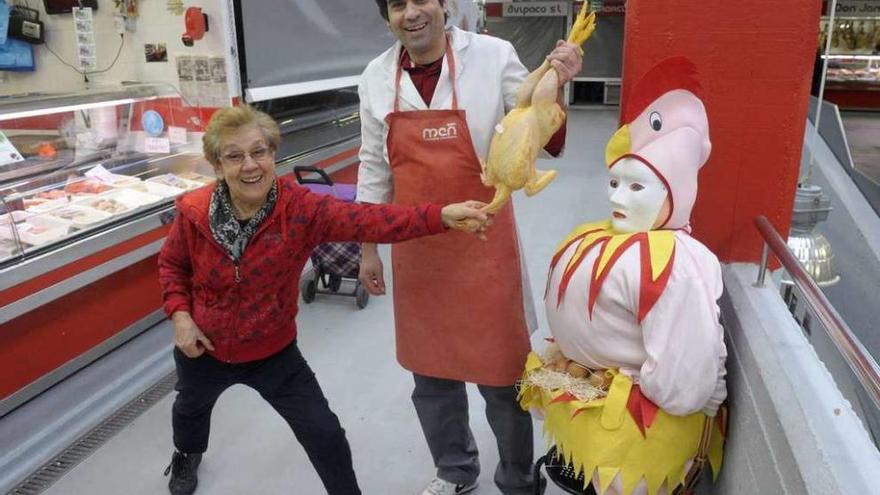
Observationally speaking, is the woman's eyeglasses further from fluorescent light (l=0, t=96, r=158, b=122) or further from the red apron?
fluorescent light (l=0, t=96, r=158, b=122)

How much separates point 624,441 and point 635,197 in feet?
1.81

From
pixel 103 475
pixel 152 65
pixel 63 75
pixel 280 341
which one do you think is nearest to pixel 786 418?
pixel 280 341

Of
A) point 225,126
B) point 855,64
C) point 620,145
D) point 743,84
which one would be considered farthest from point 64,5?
point 855,64

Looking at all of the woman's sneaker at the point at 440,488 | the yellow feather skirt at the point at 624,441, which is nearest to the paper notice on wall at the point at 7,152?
the woman's sneaker at the point at 440,488

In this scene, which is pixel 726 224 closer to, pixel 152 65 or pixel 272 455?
pixel 272 455

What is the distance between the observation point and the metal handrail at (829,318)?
1110 millimetres

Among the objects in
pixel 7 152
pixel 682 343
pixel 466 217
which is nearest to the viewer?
pixel 682 343

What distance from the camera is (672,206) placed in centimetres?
154

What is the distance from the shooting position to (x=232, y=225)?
1.83 meters

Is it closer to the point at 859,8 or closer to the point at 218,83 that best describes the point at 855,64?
the point at 859,8

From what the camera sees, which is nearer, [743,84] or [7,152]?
[743,84]

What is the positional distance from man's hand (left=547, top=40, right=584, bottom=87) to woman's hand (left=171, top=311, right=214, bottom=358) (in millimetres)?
1202

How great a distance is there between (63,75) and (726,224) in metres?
4.43

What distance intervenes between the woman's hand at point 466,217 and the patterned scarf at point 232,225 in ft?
1.69
